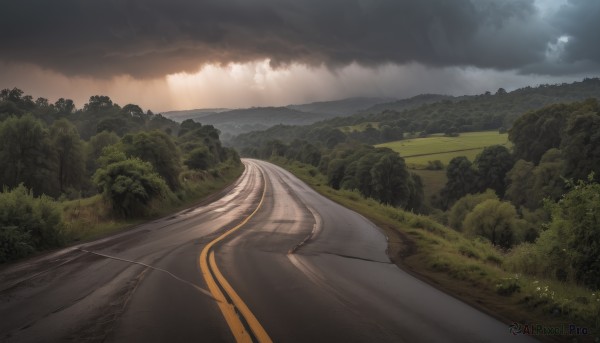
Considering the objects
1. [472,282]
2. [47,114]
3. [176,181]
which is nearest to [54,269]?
[472,282]

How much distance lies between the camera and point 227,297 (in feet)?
24.1

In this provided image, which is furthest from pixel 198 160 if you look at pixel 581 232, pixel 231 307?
pixel 231 307

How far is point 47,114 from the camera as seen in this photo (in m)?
166

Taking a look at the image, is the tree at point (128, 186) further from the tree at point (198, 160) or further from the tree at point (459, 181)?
the tree at point (459, 181)

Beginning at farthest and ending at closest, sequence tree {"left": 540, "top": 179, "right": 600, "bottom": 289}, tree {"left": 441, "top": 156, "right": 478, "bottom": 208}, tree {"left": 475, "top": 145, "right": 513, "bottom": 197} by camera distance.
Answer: tree {"left": 441, "top": 156, "right": 478, "bottom": 208} < tree {"left": 475, "top": 145, "right": 513, "bottom": 197} < tree {"left": 540, "top": 179, "right": 600, "bottom": 289}

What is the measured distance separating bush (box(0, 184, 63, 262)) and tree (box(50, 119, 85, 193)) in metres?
48.9

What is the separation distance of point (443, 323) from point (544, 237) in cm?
594

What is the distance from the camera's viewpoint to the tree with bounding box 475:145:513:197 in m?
83.1

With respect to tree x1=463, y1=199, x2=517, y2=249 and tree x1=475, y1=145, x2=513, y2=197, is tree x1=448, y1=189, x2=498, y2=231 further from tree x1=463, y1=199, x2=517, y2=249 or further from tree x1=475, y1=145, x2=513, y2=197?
tree x1=475, y1=145, x2=513, y2=197

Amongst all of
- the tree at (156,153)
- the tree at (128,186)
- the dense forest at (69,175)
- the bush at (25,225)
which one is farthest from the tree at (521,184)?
the bush at (25,225)

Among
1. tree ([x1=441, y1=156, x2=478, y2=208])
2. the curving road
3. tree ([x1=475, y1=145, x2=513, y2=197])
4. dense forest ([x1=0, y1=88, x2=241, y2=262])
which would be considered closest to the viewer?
the curving road

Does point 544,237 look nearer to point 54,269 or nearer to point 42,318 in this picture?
point 42,318

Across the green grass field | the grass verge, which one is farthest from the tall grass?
the green grass field

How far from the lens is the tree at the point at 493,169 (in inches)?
3270
